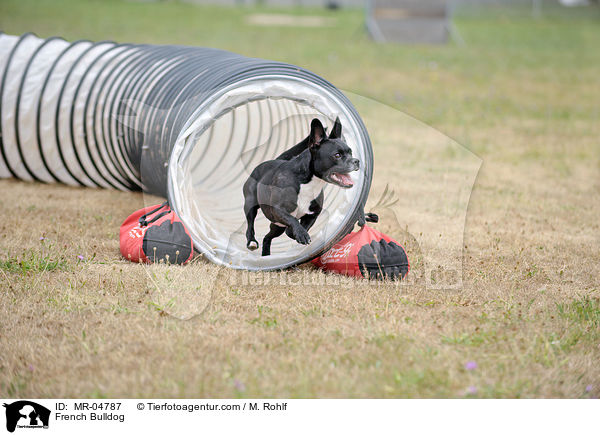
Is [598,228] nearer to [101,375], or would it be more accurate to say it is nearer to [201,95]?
[201,95]

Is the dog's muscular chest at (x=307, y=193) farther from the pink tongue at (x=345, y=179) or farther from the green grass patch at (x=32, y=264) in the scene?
the green grass patch at (x=32, y=264)

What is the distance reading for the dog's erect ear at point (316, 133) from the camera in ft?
14.0

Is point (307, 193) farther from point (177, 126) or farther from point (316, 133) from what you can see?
point (177, 126)

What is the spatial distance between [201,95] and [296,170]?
32.1 inches

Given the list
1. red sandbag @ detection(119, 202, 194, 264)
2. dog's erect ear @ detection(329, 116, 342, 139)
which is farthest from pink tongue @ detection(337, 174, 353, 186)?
red sandbag @ detection(119, 202, 194, 264)

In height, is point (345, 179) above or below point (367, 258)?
above

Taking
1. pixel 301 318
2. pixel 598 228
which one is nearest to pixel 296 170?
pixel 301 318

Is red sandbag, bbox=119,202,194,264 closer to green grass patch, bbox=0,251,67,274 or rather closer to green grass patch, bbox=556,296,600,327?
green grass patch, bbox=0,251,67,274

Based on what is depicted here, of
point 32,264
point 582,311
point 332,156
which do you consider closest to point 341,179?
point 332,156

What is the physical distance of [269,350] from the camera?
3.36 meters

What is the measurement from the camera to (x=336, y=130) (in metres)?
4.37

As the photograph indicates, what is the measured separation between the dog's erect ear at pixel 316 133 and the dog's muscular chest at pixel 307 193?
0.24m

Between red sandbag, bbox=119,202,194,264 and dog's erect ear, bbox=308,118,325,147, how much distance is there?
1.03 m
